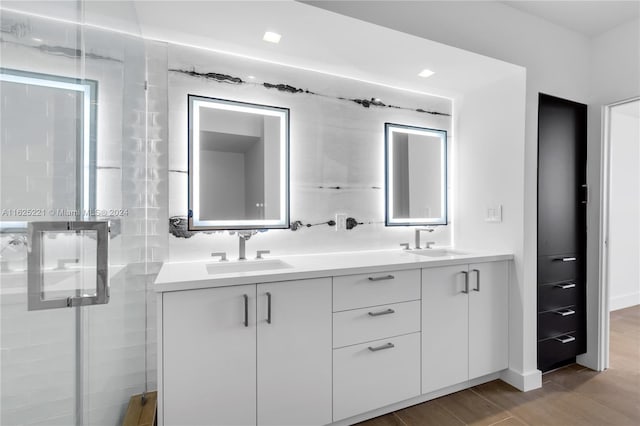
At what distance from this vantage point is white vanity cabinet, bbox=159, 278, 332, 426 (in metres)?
1.41

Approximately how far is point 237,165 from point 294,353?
3.87 feet

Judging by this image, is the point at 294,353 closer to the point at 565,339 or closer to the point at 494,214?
the point at 494,214

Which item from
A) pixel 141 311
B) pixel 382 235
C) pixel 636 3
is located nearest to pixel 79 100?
pixel 141 311

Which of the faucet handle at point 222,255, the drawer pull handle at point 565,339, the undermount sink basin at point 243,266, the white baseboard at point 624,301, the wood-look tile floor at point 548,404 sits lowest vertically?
the wood-look tile floor at point 548,404

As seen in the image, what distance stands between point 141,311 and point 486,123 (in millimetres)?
2681

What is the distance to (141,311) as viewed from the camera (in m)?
1.76

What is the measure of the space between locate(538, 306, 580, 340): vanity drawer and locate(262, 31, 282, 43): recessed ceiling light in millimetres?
2568

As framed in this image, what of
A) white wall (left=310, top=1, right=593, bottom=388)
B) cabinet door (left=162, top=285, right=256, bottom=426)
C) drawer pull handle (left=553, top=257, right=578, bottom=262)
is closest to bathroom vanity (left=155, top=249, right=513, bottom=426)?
cabinet door (left=162, top=285, right=256, bottom=426)

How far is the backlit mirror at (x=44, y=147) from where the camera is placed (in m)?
0.69

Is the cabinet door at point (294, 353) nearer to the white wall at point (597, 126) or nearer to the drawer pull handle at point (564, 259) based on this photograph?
the drawer pull handle at point (564, 259)

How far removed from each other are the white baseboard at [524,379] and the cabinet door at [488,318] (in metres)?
0.08

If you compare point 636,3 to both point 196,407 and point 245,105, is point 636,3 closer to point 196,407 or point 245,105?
point 245,105

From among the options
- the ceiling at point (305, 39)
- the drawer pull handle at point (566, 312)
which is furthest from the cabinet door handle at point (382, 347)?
the ceiling at point (305, 39)

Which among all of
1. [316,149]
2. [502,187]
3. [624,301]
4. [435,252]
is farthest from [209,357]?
[624,301]
